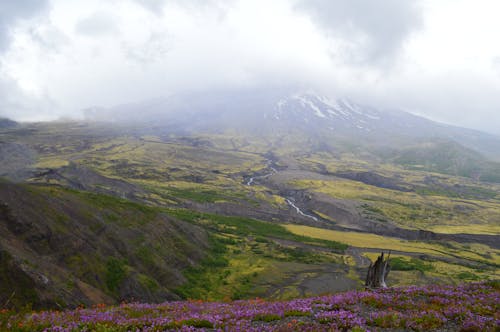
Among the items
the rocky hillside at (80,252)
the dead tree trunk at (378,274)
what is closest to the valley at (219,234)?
the rocky hillside at (80,252)

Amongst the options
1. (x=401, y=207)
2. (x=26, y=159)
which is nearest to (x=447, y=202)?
(x=401, y=207)

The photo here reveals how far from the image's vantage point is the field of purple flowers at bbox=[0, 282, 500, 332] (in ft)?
29.8

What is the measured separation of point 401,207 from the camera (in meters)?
118

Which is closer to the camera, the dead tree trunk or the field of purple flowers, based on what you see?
the field of purple flowers

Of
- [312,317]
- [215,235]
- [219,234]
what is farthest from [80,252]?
[219,234]

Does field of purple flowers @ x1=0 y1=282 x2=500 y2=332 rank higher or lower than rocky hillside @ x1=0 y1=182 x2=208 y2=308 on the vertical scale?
higher

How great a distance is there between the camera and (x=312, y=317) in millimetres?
10562

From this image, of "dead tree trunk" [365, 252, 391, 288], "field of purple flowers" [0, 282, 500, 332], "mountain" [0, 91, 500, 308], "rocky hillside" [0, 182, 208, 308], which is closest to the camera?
"field of purple flowers" [0, 282, 500, 332]

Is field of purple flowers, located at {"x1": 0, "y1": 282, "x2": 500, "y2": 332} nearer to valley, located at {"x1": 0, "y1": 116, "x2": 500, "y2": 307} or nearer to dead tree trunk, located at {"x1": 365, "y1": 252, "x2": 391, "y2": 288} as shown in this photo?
dead tree trunk, located at {"x1": 365, "y1": 252, "x2": 391, "y2": 288}

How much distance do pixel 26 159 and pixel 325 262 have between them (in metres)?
144

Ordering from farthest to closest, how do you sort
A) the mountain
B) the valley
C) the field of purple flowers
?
the valley → the mountain → the field of purple flowers

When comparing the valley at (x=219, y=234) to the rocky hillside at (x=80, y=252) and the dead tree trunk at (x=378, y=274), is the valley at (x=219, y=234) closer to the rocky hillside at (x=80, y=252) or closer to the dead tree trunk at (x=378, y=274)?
the rocky hillside at (x=80, y=252)

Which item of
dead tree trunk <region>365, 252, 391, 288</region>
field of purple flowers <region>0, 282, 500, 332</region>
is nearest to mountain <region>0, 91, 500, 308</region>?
field of purple flowers <region>0, 282, 500, 332</region>

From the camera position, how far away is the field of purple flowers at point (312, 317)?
9.09m
